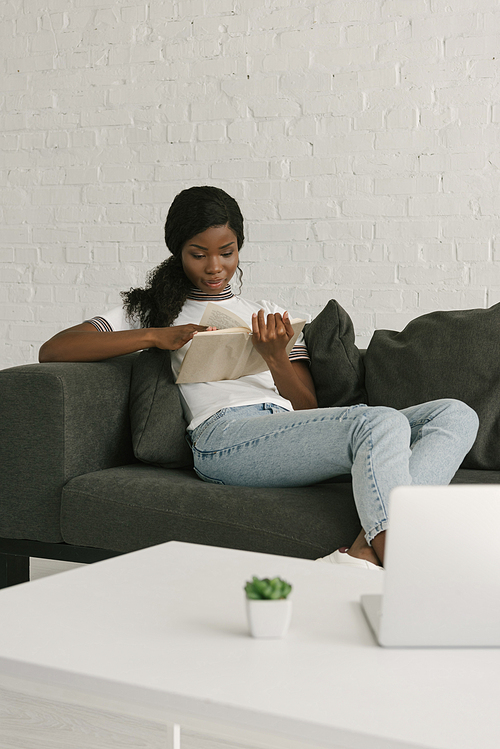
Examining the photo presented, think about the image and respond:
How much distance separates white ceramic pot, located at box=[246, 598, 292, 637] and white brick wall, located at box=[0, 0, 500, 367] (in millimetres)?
2176

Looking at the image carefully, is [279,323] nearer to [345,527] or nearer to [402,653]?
[345,527]

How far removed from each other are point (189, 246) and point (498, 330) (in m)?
0.85

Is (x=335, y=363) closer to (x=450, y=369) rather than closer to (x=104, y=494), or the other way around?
(x=450, y=369)

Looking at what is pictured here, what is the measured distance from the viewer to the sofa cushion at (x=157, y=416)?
1.89 meters

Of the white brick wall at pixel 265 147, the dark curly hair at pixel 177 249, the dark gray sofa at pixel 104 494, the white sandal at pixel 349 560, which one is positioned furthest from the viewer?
the white brick wall at pixel 265 147

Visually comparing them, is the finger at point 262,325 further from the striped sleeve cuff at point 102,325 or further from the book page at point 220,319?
the striped sleeve cuff at point 102,325

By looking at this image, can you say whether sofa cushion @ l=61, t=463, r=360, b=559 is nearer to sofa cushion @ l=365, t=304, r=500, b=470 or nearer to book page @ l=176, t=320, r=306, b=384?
book page @ l=176, t=320, r=306, b=384

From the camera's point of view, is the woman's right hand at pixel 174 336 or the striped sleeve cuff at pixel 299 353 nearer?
the woman's right hand at pixel 174 336

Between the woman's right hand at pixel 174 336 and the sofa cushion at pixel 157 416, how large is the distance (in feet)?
0.41

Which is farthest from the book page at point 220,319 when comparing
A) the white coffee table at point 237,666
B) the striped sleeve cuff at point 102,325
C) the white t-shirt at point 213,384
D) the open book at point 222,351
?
the white coffee table at point 237,666

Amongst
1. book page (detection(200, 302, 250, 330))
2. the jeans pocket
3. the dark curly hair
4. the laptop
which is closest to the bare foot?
the jeans pocket

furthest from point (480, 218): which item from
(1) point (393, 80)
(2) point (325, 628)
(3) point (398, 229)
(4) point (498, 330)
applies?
(2) point (325, 628)

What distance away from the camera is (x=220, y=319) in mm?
1848

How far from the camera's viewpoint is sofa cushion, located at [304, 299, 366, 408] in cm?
212
